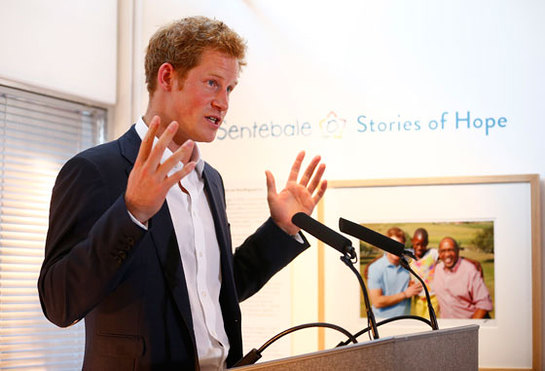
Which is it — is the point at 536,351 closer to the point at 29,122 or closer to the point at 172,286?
the point at 172,286

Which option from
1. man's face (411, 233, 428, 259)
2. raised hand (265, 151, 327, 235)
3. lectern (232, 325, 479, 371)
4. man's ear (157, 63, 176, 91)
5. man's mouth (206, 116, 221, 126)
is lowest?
lectern (232, 325, 479, 371)

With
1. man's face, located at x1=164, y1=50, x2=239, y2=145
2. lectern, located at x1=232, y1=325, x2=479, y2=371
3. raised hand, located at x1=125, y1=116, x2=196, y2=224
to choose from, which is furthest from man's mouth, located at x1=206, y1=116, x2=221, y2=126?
lectern, located at x1=232, y1=325, x2=479, y2=371

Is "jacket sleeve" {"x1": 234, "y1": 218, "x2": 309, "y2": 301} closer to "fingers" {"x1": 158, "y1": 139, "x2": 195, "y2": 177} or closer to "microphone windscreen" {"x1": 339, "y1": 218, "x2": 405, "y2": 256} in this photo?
"microphone windscreen" {"x1": 339, "y1": 218, "x2": 405, "y2": 256}

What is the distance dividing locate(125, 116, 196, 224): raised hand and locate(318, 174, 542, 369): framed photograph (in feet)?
5.50

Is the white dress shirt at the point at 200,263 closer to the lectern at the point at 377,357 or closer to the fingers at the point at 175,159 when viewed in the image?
the fingers at the point at 175,159

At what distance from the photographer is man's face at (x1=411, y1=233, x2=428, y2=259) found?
297 centimetres

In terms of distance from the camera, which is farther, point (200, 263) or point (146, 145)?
point (200, 263)

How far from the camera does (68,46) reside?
10.9 ft

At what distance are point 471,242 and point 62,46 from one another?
78.6 inches

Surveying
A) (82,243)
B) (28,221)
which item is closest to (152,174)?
(82,243)

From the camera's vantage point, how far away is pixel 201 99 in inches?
77.8

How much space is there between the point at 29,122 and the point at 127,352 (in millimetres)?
1902

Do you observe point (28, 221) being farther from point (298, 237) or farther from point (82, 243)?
point (82, 243)

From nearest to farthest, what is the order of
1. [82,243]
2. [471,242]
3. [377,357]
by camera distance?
[377,357] → [82,243] → [471,242]
